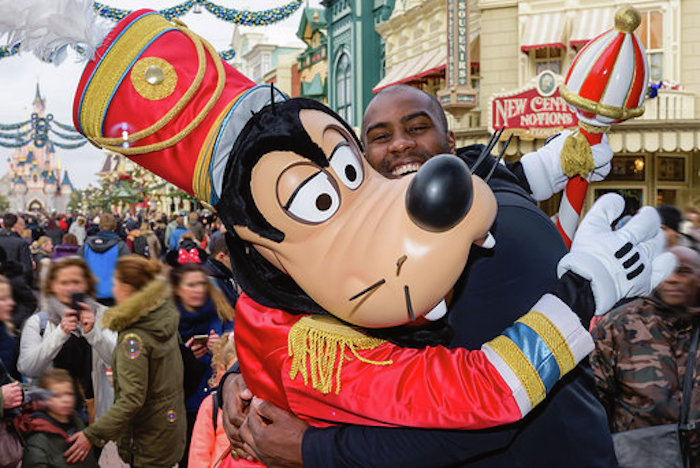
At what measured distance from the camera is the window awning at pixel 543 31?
14914 millimetres

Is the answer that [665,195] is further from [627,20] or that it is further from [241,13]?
[627,20]

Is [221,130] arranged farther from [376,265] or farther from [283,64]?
[283,64]

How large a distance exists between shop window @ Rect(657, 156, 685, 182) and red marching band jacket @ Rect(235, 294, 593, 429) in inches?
600

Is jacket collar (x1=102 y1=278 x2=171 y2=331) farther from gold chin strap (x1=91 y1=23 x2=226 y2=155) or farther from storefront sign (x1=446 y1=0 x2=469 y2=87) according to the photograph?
storefront sign (x1=446 y1=0 x2=469 y2=87)

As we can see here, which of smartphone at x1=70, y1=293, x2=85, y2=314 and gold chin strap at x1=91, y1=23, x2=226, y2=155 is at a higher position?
gold chin strap at x1=91, y1=23, x2=226, y2=155

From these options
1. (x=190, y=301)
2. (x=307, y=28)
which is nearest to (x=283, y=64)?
(x=307, y=28)

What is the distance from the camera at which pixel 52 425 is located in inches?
135

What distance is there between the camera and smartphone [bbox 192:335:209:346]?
15.1 ft

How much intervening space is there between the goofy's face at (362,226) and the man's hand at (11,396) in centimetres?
214

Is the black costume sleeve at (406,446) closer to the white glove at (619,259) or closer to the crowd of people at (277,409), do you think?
the crowd of people at (277,409)

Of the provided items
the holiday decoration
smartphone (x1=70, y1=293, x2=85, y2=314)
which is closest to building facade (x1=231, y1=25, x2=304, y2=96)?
the holiday decoration

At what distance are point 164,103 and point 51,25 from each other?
0.36 metres

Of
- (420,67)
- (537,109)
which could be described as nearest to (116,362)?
(537,109)

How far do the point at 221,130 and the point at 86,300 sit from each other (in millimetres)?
2950
